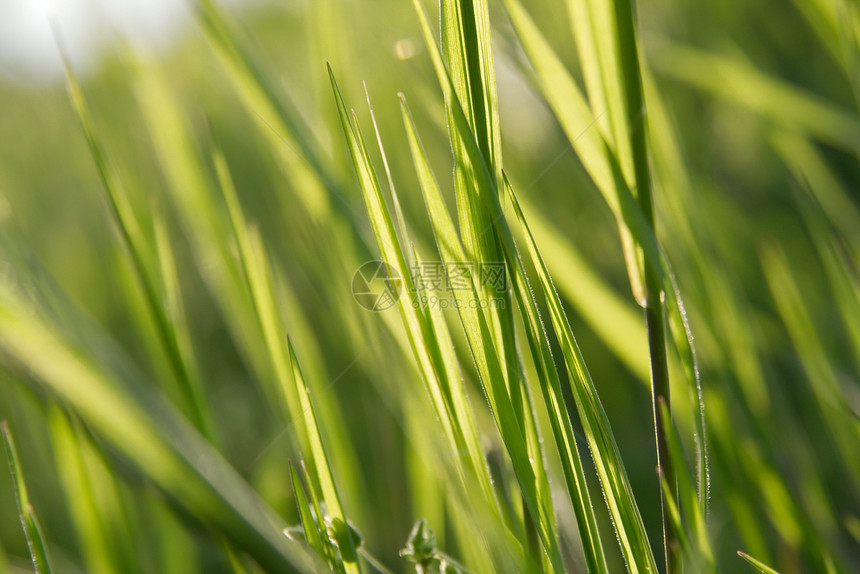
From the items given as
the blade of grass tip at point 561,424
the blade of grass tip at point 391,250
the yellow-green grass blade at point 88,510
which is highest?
the blade of grass tip at point 391,250

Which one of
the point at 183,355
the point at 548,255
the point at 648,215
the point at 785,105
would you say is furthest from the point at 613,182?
the point at 785,105

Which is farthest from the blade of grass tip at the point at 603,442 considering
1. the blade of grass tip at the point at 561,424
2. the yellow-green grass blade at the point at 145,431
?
the yellow-green grass blade at the point at 145,431

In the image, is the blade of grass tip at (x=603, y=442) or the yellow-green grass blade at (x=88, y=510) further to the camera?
the yellow-green grass blade at (x=88, y=510)

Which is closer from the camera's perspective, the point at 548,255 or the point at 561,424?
the point at 561,424

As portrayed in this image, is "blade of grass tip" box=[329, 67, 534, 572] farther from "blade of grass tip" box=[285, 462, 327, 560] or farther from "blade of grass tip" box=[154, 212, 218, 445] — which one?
"blade of grass tip" box=[154, 212, 218, 445]

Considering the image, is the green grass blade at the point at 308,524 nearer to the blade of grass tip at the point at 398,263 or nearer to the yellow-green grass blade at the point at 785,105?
the blade of grass tip at the point at 398,263

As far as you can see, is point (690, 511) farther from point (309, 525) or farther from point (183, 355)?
point (183, 355)
